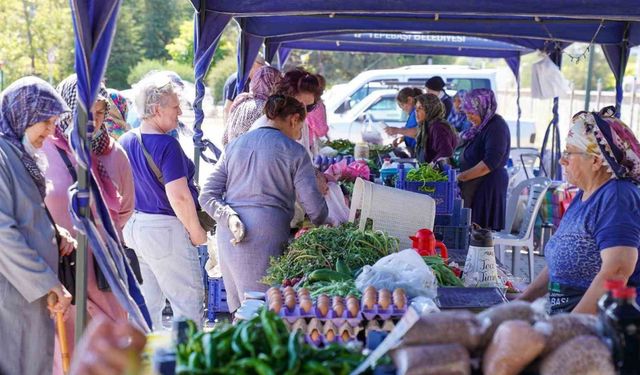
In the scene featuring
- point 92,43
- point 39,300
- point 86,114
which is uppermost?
point 92,43

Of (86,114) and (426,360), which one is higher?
(86,114)

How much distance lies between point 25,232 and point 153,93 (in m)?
1.64

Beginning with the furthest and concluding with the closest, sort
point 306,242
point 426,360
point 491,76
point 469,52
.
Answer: point 491,76 < point 469,52 < point 306,242 < point 426,360

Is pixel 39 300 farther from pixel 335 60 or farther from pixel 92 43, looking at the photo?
pixel 335 60

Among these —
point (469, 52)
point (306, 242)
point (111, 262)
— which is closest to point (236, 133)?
point (306, 242)

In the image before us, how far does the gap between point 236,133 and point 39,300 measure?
251cm

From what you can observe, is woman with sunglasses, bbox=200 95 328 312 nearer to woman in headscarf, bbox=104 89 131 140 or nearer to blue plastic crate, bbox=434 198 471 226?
woman in headscarf, bbox=104 89 131 140

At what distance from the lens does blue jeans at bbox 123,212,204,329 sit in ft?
17.9

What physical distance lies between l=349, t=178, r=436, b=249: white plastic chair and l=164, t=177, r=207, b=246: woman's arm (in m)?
0.99

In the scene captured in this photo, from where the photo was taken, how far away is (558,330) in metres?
2.36

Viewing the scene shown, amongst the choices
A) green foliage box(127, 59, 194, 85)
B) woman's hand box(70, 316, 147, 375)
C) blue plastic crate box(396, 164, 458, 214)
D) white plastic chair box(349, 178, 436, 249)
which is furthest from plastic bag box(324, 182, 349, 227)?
green foliage box(127, 59, 194, 85)

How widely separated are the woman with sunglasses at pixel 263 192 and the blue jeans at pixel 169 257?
1.32 feet

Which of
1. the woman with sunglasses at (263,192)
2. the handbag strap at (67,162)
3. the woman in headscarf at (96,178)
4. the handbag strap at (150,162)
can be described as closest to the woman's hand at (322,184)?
the woman with sunglasses at (263,192)

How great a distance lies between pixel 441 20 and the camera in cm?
915
